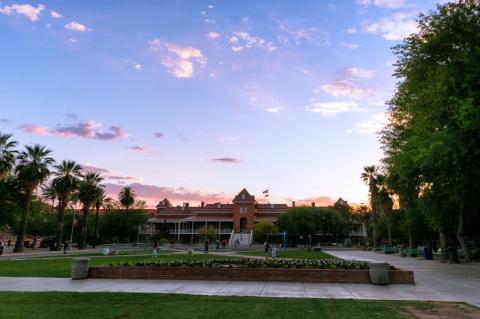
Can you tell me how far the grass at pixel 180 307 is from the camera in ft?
31.7

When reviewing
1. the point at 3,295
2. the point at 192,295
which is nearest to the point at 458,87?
the point at 192,295

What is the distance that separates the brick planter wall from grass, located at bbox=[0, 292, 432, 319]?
4.46m

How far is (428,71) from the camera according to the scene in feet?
76.4

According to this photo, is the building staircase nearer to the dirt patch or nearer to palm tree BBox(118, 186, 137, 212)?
palm tree BBox(118, 186, 137, 212)

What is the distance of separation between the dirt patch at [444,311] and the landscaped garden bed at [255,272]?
491cm

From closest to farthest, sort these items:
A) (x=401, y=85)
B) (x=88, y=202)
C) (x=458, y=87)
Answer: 1. (x=458, y=87)
2. (x=401, y=85)
3. (x=88, y=202)

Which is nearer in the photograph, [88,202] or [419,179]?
[419,179]

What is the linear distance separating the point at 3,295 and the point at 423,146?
18.6 metres

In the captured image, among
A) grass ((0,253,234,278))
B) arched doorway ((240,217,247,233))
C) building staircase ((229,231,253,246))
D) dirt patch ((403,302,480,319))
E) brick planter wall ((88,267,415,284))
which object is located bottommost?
grass ((0,253,234,278))

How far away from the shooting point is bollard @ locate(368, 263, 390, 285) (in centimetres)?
1577

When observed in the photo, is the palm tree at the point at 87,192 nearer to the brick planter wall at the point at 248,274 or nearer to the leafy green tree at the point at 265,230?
the leafy green tree at the point at 265,230

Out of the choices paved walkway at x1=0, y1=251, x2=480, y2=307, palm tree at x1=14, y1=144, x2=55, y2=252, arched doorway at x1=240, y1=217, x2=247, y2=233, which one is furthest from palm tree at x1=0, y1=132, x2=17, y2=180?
arched doorway at x1=240, y1=217, x2=247, y2=233

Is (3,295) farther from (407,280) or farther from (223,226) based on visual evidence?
(223,226)

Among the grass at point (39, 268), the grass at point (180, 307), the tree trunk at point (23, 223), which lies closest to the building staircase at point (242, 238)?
the tree trunk at point (23, 223)
